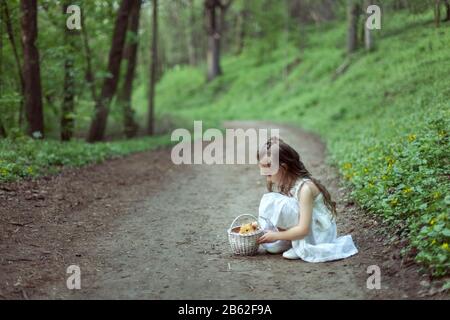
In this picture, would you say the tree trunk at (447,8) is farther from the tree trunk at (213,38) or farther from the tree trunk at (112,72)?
the tree trunk at (213,38)

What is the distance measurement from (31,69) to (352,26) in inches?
637

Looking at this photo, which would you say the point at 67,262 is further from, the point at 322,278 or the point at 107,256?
the point at 322,278

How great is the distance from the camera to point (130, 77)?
18859mm

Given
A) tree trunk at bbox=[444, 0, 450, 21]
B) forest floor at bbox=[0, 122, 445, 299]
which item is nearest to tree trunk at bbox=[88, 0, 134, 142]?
forest floor at bbox=[0, 122, 445, 299]

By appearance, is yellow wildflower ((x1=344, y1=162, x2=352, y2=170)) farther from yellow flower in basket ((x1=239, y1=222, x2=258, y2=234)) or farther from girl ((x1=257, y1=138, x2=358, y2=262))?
Result: yellow flower in basket ((x1=239, y1=222, x2=258, y2=234))

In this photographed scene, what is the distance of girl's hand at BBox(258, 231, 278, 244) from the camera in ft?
18.4

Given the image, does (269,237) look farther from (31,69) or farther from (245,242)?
(31,69)

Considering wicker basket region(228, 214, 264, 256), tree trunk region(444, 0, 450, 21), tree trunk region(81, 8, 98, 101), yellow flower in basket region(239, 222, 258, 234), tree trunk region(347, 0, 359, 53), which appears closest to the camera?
wicker basket region(228, 214, 264, 256)

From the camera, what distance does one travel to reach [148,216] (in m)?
8.02

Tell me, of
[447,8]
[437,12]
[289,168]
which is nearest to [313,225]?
[289,168]

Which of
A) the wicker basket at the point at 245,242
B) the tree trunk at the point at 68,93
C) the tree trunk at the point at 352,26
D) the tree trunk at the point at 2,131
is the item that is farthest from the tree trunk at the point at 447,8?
the tree trunk at the point at 2,131

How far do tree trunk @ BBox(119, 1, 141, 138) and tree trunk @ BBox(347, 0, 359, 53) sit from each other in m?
9.72

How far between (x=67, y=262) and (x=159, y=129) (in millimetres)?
17202

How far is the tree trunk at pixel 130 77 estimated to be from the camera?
59.4ft
